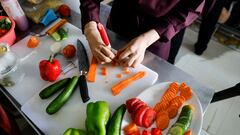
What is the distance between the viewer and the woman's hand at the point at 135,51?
699 mm

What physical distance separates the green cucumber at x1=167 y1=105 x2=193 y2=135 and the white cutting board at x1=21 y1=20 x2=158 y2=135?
0.46 feet

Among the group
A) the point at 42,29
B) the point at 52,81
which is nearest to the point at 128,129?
the point at 52,81

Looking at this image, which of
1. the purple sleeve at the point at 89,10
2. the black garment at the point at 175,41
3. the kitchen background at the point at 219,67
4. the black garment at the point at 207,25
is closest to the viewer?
the purple sleeve at the point at 89,10

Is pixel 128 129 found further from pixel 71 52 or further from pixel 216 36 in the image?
pixel 216 36

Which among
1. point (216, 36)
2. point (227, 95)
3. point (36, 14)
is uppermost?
point (36, 14)

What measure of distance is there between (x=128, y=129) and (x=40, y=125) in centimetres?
25

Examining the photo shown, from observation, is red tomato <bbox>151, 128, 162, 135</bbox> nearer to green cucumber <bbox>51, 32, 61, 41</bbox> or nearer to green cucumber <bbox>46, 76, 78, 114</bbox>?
green cucumber <bbox>46, 76, 78, 114</bbox>

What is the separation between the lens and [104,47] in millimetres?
711

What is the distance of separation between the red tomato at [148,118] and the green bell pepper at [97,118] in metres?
0.10

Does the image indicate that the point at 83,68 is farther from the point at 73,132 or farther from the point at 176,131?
the point at 176,131

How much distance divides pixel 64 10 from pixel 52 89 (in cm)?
39

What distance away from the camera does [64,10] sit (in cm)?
93

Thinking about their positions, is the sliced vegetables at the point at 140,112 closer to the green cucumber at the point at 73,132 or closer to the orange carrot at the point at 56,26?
the green cucumber at the point at 73,132

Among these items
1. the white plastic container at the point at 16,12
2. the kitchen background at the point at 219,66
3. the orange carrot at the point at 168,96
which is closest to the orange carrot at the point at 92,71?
the orange carrot at the point at 168,96
